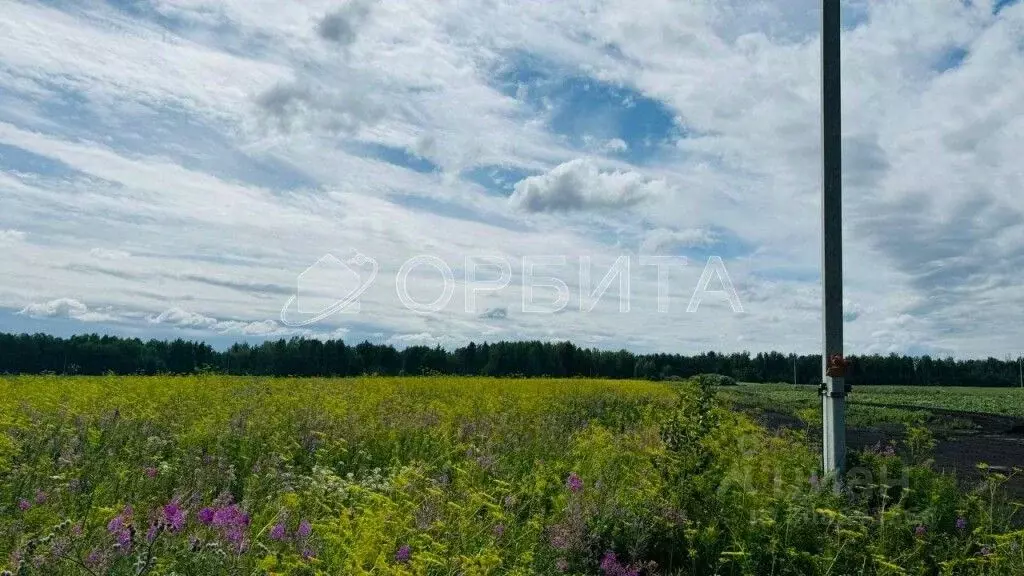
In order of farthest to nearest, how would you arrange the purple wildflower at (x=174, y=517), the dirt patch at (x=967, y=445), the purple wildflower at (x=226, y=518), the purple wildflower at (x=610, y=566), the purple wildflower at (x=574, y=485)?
the dirt patch at (x=967, y=445) → the purple wildflower at (x=574, y=485) → the purple wildflower at (x=610, y=566) → the purple wildflower at (x=226, y=518) → the purple wildflower at (x=174, y=517)

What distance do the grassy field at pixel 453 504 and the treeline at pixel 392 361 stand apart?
28707 mm

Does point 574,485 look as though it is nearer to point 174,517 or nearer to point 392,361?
point 174,517

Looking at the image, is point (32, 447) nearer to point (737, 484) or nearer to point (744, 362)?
point (737, 484)

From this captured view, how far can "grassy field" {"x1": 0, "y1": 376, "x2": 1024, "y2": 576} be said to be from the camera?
390 cm

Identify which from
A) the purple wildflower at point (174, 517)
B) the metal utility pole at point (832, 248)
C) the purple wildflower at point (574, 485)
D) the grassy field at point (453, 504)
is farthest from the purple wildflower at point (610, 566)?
the metal utility pole at point (832, 248)

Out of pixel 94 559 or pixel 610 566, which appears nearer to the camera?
pixel 94 559

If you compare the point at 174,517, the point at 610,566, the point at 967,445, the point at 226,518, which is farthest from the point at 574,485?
the point at 967,445

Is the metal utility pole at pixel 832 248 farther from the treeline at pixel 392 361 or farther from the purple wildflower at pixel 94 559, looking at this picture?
A: the treeline at pixel 392 361

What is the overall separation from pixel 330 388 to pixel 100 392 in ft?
15.5

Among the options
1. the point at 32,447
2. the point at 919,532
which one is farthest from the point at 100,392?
the point at 919,532

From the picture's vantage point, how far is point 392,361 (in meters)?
59.5

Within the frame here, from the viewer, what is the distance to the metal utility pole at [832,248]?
6.59 meters

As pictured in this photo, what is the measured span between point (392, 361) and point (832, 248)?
5461 cm

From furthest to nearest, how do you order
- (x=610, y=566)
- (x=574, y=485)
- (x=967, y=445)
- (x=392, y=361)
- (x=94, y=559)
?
(x=392, y=361), (x=967, y=445), (x=574, y=485), (x=610, y=566), (x=94, y=559)
